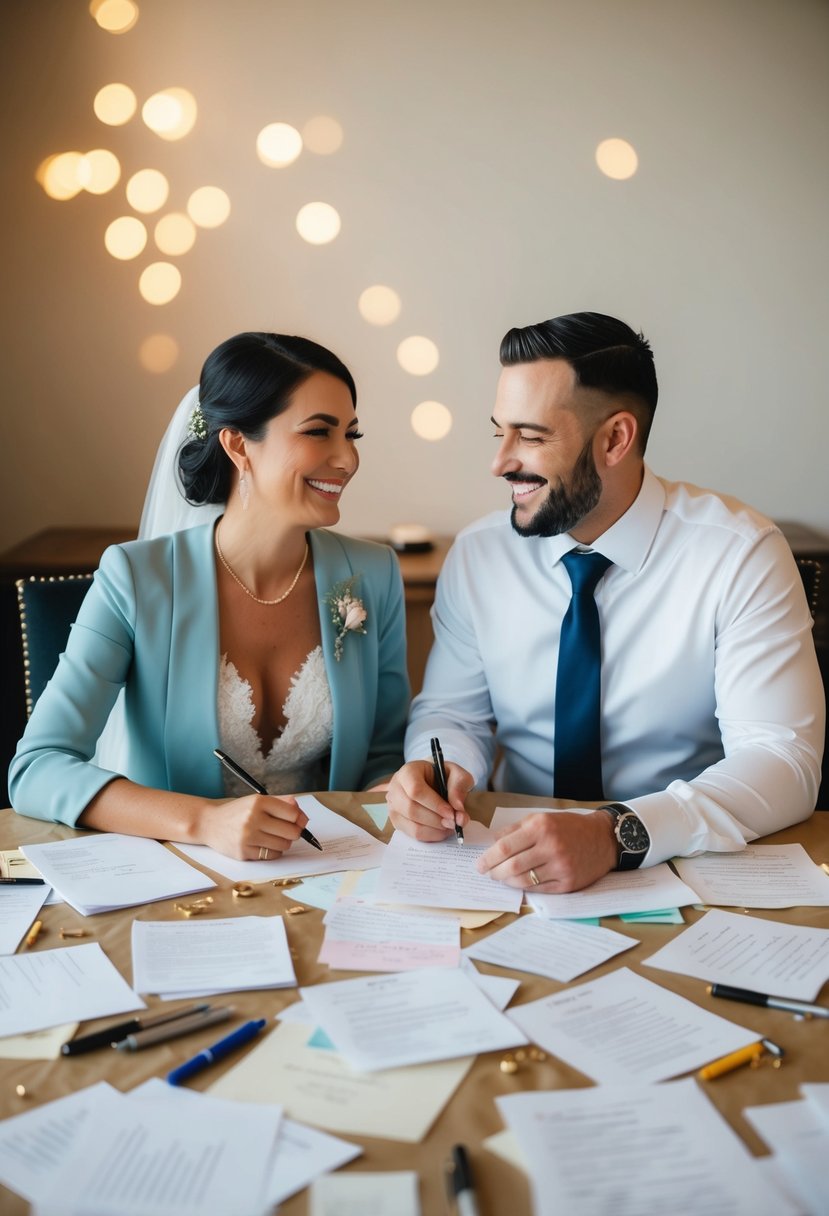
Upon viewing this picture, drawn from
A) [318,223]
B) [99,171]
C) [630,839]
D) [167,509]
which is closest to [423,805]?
[630,839]

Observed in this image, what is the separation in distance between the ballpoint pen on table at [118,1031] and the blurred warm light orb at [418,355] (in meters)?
2.64

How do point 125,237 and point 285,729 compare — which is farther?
point 125,237

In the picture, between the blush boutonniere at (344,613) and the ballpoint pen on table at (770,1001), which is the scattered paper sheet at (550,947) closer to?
the ballpoint pen on table at (770,1001)

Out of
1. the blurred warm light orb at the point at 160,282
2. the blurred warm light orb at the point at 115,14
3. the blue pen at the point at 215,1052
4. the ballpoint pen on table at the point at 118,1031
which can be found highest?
the blurred warm light orb at the point at 115,14

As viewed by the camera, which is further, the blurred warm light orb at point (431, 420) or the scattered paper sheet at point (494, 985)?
the blurred warm light orb at point (431, 420)

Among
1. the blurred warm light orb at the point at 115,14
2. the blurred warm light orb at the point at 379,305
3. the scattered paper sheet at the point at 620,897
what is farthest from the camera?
the blurred warm light orb at the point at 379,305

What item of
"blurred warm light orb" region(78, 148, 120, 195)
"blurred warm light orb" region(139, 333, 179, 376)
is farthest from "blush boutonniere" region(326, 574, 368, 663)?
"blurred warm light orb" region(78, 148, 120, 195)

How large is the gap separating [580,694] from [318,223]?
2061 millimetres

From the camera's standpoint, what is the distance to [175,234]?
10.7 ft

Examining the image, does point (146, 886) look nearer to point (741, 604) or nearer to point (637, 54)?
point (741, 604)

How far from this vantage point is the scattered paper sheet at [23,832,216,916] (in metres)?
1.28

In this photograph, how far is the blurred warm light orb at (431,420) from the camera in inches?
134

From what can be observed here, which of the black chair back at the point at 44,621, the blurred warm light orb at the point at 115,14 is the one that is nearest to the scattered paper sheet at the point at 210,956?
the black chair back at the point at 44,621

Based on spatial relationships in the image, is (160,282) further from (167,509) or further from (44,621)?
(44,621)
